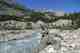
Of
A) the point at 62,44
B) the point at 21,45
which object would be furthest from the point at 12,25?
the point at 62,44

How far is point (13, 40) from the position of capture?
9.56ft

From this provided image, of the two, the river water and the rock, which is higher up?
the rock

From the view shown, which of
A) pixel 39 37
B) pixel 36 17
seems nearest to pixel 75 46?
pixel 39 37

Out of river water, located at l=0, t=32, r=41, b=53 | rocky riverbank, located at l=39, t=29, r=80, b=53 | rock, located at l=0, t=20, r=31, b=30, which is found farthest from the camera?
rock, located at l=0, t=20, r=31, b=30

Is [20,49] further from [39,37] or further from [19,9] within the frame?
[19,9]

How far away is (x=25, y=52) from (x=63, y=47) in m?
0.60

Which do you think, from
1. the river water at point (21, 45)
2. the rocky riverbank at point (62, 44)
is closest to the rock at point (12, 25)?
the river water at point (21, 45)

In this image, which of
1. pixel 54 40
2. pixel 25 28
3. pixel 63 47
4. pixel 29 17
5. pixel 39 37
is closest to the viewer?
pixel 63 47

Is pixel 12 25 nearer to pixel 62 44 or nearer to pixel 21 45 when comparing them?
pixel 21 45

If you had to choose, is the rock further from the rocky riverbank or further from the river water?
the rocky riverbank

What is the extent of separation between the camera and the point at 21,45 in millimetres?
2682

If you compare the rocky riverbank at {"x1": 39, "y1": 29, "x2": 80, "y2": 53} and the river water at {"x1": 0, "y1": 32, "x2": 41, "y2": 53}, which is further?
the river water at {"x1": 0, "y1": 32, "x2": 41, "y2": 53}

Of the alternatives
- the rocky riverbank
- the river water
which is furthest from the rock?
the rocky riverbank

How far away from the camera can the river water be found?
102 inches
